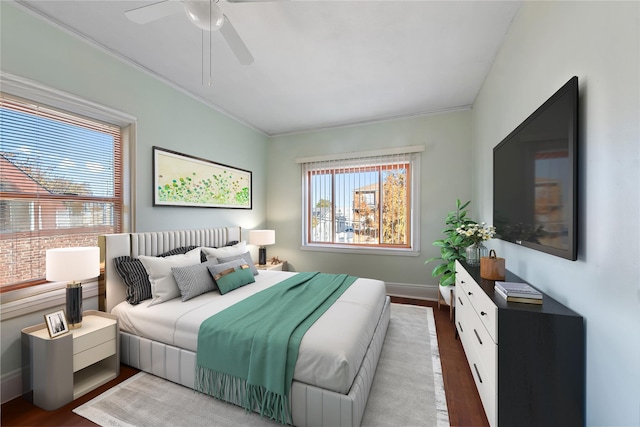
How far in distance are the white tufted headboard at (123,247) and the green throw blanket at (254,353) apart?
1.11m

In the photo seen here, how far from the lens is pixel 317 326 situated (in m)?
1.70

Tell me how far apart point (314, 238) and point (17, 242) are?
3.44 meters

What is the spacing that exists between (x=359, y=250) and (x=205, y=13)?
345 cm

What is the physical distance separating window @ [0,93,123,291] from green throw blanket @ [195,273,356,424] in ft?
4.81

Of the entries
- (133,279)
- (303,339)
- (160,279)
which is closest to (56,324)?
(133,279)

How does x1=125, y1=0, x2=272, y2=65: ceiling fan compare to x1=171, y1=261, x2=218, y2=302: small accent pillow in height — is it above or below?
above

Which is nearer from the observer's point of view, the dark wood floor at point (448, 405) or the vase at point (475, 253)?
the dark wood floor at point (448, 405)

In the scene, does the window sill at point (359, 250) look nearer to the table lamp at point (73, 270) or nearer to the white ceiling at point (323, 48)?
the white ceiling at point (323, 48)

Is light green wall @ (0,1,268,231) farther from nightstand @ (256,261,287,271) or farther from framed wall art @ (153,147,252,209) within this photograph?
nightstand @ (256,261,287,271)

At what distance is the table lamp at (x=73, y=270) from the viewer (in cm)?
172

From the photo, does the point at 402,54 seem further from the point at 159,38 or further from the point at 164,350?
the point at 164,350

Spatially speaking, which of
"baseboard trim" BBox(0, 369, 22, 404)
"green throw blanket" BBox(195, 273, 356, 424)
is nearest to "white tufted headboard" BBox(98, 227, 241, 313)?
"baseboard trim" BBox(0, 369, 22, 404)

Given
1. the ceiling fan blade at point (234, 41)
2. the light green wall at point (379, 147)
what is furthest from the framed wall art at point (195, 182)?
the ceiling fan blade at point (234, 41)

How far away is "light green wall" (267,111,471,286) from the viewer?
362cm
